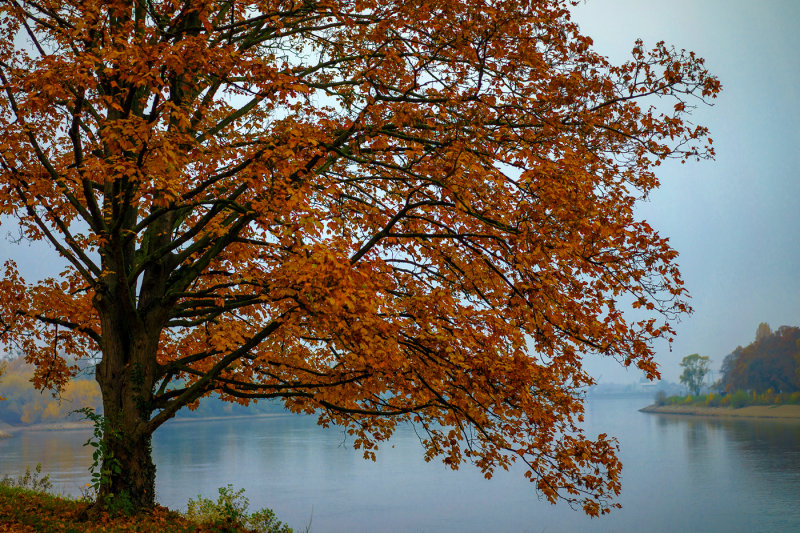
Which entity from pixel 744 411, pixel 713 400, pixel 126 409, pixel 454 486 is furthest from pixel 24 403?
pixel 713 400

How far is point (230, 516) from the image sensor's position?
491 inches

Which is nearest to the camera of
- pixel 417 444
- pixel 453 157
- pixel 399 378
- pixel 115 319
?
pixel 453 157

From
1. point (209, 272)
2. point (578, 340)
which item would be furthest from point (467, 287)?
point (209, 272)

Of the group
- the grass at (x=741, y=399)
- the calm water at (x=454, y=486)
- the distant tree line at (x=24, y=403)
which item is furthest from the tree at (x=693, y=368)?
the distant tree line at (x=24, y=403)

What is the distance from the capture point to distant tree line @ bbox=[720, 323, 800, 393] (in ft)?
341

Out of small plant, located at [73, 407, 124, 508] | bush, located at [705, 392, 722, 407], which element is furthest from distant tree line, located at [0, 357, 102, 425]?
bush, located at [705, 392, 722, 407]

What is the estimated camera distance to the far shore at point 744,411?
103m

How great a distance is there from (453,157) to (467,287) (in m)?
3.20

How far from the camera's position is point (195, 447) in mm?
76312

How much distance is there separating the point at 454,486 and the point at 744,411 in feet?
289

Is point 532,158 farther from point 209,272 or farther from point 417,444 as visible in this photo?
point 417,444

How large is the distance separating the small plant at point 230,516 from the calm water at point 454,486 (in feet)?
32.1

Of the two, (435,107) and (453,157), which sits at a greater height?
(435,107)

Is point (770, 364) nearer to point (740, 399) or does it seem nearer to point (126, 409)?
point (740, 399)
